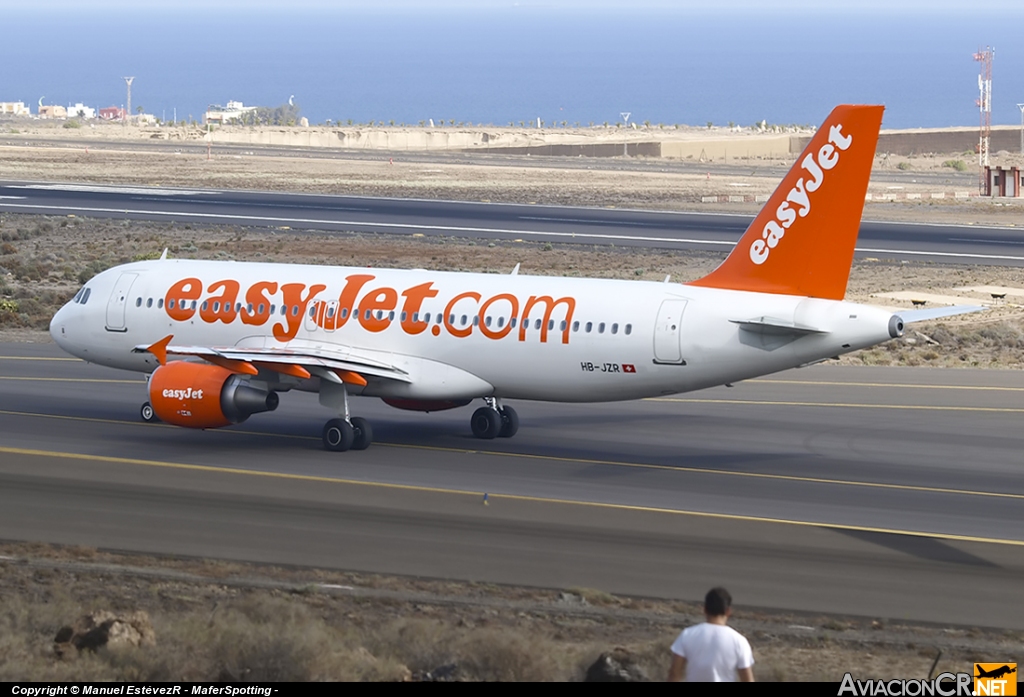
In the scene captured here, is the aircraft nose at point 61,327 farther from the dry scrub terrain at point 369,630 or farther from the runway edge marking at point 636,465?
the dry scrub terrain at point 369,630

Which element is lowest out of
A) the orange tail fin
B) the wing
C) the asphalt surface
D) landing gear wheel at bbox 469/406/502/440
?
landing gear wheel at bbox 469/406/502/440

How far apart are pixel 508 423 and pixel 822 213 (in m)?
8.96

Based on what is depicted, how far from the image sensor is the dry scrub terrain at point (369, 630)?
54.7 feet

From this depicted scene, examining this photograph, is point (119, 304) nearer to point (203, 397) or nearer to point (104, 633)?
point (203, 397)

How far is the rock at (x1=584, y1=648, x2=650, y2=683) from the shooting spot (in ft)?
52.5

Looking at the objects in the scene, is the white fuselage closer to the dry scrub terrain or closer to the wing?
the wing

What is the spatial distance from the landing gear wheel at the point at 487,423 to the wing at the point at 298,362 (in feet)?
6.87

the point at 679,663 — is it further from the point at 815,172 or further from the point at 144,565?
the point at 815,172

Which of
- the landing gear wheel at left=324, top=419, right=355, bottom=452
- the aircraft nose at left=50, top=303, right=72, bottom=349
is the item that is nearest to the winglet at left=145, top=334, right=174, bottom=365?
the landing gear wheel at left=324, top=419, right=355, bottom=452

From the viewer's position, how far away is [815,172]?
30.8 m

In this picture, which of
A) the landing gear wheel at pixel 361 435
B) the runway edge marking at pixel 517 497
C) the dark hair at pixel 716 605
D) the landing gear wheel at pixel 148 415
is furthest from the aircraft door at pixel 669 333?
the dark hair at pixel 716 605

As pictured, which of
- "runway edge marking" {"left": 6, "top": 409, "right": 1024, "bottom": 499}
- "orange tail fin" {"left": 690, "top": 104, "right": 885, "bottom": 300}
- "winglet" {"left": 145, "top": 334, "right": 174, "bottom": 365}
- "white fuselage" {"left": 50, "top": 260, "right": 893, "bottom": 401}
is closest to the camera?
"runway edge marking" {"left": 6, "top": 409, "right": 1024, "bottom": 499}

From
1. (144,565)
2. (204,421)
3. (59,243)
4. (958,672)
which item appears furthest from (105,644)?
(59,243)

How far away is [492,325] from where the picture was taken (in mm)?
33344
